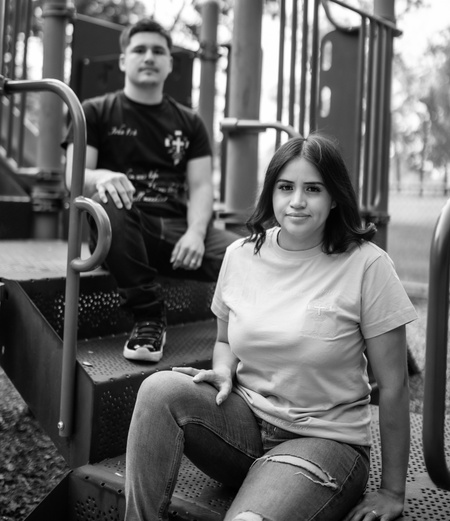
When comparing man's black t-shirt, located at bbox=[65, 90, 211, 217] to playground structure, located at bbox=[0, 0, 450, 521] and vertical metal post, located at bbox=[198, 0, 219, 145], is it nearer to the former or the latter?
playground structure, located at bbox=[0, 0, 450, 521]

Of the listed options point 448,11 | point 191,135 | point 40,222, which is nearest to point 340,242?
point 191,135

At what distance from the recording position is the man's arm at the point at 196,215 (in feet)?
9.05

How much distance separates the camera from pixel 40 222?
14.4ft

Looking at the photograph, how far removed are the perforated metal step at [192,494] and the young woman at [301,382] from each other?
89 millimetres

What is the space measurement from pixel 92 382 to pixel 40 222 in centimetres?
241

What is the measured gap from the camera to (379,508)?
1.64 meters

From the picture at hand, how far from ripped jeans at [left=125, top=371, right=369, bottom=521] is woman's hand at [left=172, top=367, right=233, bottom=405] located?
0.02m

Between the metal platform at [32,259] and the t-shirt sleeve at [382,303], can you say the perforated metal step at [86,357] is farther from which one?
the t-shirt sleeve at [382,303]

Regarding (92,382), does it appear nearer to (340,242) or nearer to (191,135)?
(340,242)

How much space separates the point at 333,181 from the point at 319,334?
0.38 m

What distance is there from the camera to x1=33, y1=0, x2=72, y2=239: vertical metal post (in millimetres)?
4281

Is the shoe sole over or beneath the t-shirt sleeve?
beneath

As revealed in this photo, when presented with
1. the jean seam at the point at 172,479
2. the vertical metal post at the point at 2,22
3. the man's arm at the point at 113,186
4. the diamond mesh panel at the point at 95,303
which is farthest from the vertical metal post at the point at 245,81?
the jean seam at the point at 172,479

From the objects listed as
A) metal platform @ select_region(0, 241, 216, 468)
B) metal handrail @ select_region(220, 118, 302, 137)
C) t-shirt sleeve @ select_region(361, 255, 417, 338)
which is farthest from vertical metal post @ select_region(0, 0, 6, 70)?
t-shirt sleeve @ select_region(361, 255, 417, 338)
